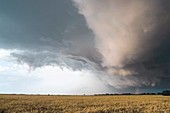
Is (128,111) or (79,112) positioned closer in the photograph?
(79,112)

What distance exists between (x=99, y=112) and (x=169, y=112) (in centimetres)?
865

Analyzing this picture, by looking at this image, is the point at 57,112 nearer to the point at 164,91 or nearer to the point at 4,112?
the point at 4,112

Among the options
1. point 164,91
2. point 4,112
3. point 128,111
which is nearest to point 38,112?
point 4,112

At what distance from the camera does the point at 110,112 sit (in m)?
33.3

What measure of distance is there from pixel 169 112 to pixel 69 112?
486 inches

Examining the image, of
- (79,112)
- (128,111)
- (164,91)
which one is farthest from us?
(164,91)

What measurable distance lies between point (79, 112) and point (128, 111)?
22.7 ft

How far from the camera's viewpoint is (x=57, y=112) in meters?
33.2

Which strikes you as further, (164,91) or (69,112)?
(164,91)

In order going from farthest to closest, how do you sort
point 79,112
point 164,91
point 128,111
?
point 164,91, point 128,111, point 79,112

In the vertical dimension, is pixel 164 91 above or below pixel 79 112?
above

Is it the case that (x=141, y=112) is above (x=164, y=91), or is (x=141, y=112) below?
below

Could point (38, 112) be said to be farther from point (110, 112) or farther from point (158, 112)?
point (158, 112)

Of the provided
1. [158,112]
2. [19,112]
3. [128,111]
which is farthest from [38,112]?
[158,112]
